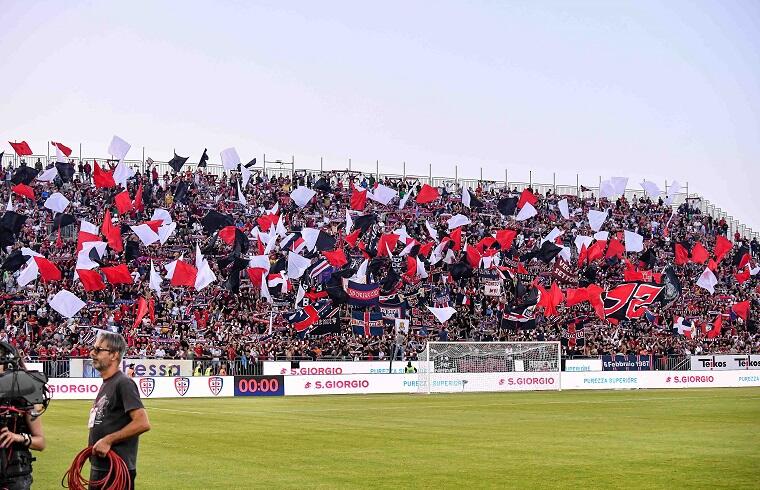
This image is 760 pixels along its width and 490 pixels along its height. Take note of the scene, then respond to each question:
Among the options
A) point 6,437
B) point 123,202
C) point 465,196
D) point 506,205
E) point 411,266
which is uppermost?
point 465,196

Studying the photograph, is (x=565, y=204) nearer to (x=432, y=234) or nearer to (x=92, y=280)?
(x=432, y=234)

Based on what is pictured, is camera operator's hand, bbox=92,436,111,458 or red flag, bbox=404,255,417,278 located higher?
red flag, bbox=404,255,417,278

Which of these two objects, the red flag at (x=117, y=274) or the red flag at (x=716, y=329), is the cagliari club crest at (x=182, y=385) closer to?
the red flag at (x=117, y=274)

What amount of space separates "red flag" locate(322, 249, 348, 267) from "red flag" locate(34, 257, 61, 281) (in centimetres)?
1554

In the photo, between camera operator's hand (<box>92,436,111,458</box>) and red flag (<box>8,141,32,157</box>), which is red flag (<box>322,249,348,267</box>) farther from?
camera operator's hand (<box>92,436,111,458</box>)

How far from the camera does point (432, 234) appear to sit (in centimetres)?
7019

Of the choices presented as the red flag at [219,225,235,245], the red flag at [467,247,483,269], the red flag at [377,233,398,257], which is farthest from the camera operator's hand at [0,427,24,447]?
the red flag at [467,247,483,269]

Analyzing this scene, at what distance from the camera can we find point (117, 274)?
57.5 metres

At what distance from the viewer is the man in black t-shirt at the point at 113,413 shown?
929 centimetres

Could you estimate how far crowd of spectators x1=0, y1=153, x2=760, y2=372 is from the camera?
57.1 m

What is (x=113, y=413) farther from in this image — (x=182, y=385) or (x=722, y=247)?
(x=722, y=247)

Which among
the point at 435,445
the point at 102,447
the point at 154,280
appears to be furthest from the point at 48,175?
the point at 102,447

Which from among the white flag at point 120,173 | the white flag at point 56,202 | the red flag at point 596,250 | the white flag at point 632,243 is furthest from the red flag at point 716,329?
the white flag at point 56,202

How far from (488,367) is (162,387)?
17.2m
